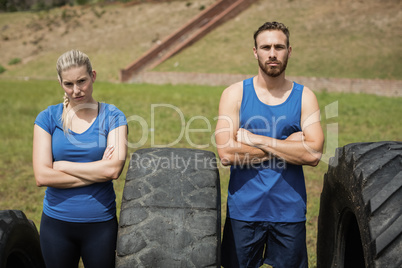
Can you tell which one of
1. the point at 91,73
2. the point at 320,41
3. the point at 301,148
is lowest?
the point at 301,148

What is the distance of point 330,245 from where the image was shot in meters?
3.23

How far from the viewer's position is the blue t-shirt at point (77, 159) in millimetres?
2688

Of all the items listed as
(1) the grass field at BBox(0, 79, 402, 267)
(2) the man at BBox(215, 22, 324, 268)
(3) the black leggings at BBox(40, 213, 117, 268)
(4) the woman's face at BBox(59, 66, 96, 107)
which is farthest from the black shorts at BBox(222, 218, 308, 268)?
(1) the grass field at BBox(0, 79, 402, 267)

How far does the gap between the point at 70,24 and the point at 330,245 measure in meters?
47.6

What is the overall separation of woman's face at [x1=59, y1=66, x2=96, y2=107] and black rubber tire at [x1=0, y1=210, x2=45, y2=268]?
0.84 meters

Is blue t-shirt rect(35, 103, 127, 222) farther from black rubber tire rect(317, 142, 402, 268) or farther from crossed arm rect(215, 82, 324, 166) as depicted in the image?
black rubber tire rect(317, 142, 402, 268)

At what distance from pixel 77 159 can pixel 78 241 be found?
54cm

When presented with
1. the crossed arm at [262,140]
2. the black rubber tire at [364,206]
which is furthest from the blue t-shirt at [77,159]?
the black rubber tire at [364,206]

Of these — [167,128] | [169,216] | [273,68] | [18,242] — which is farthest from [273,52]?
[167,128]

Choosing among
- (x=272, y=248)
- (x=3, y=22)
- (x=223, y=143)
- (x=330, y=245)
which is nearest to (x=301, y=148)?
(x=223, y=143)

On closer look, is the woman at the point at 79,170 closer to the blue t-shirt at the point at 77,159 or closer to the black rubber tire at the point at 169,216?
the blue t-shirt at the point at 77,159

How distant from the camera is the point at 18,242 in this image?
2.76m

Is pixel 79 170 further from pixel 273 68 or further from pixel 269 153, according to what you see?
pixel 273 68

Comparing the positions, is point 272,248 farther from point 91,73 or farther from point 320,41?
point 320,41
